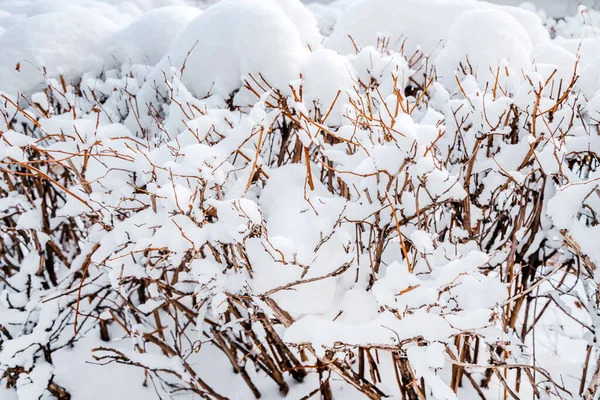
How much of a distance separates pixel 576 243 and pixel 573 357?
159 centimetres

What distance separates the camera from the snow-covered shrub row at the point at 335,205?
1192mm

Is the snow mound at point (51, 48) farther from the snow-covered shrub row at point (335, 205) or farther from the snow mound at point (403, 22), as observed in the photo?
the snow mound at point (403, 22)

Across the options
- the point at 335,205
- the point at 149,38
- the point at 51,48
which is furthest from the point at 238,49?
the point at 51,48

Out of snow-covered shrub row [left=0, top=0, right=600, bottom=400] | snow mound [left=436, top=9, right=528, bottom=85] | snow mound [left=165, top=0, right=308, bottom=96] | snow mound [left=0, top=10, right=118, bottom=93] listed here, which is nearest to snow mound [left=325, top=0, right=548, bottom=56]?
snow-covered shrub row [left=0, top=0, right=600, bottom=400]

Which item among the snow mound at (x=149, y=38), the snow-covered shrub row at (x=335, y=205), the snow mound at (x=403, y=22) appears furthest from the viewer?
the snow mound at (x=149, y=38)

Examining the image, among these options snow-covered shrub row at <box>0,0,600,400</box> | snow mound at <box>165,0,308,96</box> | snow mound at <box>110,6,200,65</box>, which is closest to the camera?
snow-covered shrub row at <box>0,0,600,400</box>

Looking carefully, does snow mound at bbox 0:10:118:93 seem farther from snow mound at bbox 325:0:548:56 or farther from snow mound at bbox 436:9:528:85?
snow mound at bbox 436:9:528:85

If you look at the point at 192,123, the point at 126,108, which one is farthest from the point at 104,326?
the point at 192,123

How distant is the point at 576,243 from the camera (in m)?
1.29

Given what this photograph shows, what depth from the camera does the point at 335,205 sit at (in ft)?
4.34

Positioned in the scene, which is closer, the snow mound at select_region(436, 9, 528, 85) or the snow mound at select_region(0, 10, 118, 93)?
the snow mound at select_region(436, 9, 528, 85)

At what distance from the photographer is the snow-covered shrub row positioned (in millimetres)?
1192

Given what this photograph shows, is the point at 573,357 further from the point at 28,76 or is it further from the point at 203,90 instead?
the point at 28,76

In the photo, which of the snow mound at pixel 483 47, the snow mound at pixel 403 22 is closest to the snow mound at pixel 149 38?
the snow mound at pixel 403 22
